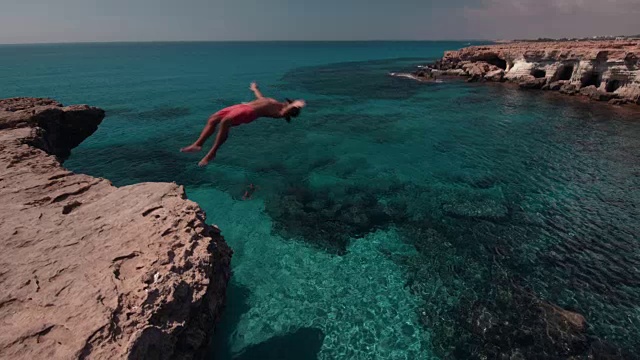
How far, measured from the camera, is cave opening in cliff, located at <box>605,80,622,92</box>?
43450 millimetres

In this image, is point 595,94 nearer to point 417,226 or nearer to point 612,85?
point 612,85

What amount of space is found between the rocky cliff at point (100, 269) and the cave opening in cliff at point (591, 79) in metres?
58.2

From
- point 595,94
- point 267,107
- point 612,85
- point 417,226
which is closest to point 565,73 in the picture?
point 612,85

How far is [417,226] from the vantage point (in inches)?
706

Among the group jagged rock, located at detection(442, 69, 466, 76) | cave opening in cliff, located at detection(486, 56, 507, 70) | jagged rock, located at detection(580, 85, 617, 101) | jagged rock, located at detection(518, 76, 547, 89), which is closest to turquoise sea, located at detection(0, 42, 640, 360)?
jagged rock, located at detection(580, 85, 617, 101)

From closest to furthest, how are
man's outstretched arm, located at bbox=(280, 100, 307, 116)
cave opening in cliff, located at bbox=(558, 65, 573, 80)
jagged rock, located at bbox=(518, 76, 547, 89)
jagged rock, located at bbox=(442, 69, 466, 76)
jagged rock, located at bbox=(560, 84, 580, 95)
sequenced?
man's outstretched arm, located at bbox=(280, 100, 307, 116) → jagged rock, located at bbox=(560, 84, 580, 95) → cave opening in cliff, located at bbox=(558, 65, 573, 80) → jagged rock, located at bbox=(518, 76, 547, 89) → jagged rock, located at bbox=(442, 69, 466, 76)

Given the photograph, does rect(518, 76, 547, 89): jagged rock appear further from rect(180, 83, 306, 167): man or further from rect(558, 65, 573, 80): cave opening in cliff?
rect(180, 83, 306, 167): man

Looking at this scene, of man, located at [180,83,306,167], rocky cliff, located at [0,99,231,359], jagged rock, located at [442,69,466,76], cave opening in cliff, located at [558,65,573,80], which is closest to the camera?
rocky cliff, located at [0,99,231,359]

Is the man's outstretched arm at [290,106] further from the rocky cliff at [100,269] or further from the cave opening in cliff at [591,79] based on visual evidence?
the cave opening in cliff at [591,79]

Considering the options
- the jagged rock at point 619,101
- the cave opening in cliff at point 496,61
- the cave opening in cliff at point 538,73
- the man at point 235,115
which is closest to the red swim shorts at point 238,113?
the man at point 235,115

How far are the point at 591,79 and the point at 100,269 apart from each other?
63927 mm

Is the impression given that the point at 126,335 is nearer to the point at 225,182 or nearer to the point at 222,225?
the point at 222,225

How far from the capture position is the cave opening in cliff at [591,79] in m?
45.8

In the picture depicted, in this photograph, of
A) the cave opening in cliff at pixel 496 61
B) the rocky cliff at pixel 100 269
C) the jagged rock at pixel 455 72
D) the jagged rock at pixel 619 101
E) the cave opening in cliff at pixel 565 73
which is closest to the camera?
the rocky cliff at pixel 100 269
